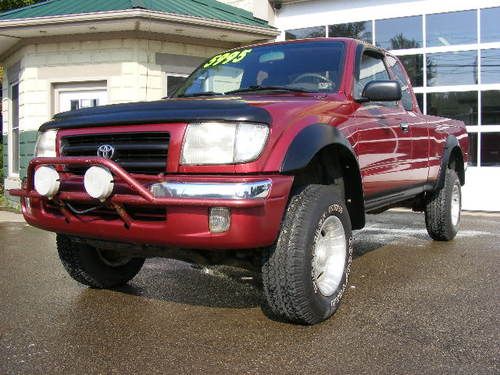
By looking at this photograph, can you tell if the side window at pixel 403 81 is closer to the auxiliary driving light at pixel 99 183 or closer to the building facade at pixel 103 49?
the auxiliary driving light at pixel 99 183

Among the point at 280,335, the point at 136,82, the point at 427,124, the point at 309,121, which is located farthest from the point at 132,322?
the point at 136,82

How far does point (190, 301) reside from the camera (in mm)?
4109

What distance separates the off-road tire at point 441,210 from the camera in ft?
20.6

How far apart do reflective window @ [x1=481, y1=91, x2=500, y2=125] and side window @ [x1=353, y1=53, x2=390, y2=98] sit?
17.1 ft

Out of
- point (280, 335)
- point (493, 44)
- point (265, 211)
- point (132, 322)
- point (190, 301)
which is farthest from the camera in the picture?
point (493, 44)

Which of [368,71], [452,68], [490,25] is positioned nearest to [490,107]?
[452,68]

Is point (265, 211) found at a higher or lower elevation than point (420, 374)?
higher

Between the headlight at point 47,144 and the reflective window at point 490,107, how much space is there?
26.4 ft

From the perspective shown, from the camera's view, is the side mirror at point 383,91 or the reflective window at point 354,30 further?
the reflective window at point 354,30

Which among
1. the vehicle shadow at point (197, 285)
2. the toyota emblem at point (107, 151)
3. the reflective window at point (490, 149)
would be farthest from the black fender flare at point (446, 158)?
the reflective window at point (490, 149)

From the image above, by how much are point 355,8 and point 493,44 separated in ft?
8.34

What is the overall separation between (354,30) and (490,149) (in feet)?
10.8

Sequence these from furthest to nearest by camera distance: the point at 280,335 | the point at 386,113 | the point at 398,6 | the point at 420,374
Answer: the point at 398,6 → the point at 386,113 → the point at 280,335 → the point at 420,374

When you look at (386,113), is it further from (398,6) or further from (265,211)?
(398,6)
